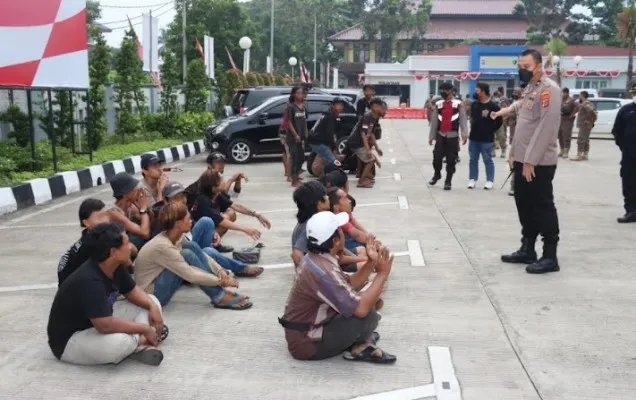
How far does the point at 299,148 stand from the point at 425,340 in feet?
24.9

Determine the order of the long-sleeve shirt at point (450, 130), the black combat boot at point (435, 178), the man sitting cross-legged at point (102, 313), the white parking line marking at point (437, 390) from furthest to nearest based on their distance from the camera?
1. the black combat boot at point (435, 178)
2. the long-sleeve shirt at point (450, 130)
3. the man sitting cross-legged at point (102, 313)
4. the white parking line marking at point (437, 390)

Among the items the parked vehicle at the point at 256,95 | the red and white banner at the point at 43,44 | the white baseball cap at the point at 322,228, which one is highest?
the red and white banner at the point at 43,44

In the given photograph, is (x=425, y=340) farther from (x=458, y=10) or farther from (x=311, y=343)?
(x=458, y=10)

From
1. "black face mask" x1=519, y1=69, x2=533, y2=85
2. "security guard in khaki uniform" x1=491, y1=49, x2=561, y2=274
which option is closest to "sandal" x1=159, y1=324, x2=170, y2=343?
"security guard in khaki uniform" x1=491, y1=49, x2=561, y2=274

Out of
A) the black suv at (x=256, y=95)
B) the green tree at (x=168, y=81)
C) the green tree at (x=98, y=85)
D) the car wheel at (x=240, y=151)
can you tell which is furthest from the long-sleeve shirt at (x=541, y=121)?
the green tree at (x=168, y=81)

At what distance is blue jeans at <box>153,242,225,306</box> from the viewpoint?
5.01 meters

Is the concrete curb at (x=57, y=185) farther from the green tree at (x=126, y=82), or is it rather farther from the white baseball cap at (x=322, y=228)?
the white baseball cap at (x=322, y=228)

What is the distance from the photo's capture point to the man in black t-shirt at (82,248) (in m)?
4.32

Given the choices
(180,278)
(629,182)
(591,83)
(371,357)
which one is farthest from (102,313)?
(591,83)

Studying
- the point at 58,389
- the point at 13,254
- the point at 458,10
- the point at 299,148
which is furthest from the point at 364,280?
the point at 458,10

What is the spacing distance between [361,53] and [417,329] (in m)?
58.8

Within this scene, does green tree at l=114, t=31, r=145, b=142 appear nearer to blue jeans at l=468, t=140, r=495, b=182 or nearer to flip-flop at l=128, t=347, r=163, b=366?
blue jeans at l=468, t=140, r=495, b=182

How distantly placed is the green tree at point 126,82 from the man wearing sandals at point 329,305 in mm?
13818

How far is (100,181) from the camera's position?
12242 mm
